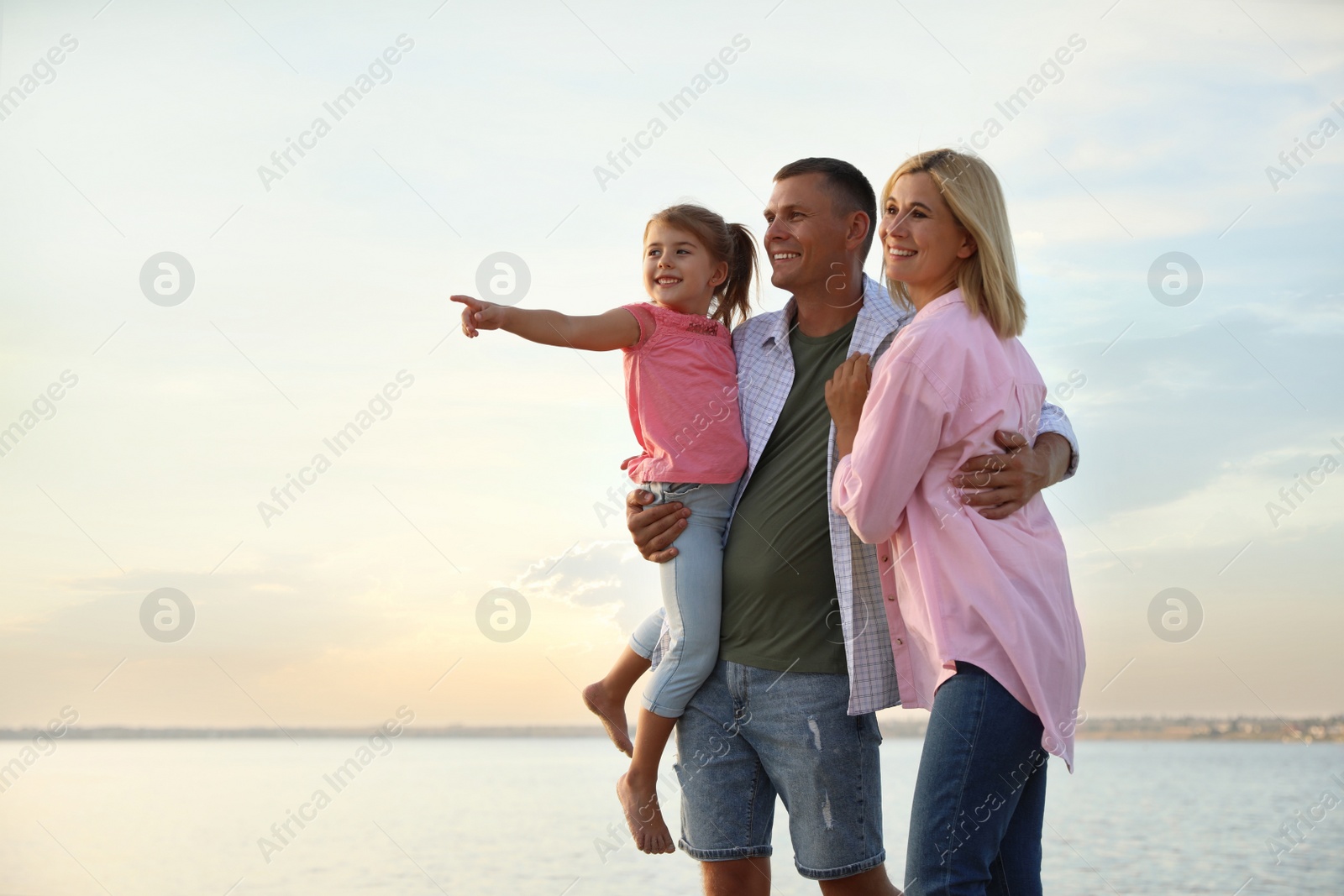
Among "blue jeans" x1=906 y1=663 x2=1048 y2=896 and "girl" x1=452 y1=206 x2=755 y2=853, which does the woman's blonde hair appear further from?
"girl" x1=452 y1=206 x2=755 y2=853

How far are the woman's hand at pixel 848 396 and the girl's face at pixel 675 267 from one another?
78cm

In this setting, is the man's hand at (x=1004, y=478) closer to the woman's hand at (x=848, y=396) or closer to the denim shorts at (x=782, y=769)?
the woman's hand at (x=848, y=396)

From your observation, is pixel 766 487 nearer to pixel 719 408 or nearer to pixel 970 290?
pixel 719 408

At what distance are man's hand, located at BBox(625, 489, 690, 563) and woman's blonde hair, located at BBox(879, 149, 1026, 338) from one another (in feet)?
3.16

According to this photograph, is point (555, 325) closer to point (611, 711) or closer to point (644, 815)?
point (611, 711)

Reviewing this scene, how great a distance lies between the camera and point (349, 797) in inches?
690

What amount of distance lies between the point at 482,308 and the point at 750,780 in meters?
1.42

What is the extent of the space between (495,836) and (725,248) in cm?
1128

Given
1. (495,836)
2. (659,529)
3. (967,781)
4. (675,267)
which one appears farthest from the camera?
(495,836)

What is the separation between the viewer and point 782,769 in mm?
2693

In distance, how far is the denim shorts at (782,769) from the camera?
8.63 ft

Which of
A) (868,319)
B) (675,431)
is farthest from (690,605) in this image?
(868,319)

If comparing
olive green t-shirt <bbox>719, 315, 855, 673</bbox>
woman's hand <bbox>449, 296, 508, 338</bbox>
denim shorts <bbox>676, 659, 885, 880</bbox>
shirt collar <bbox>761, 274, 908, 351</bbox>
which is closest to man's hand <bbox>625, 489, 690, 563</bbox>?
olive green t-shirt <bbox>719, 315, 855, 673</bbox>

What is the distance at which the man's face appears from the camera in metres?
2.84
